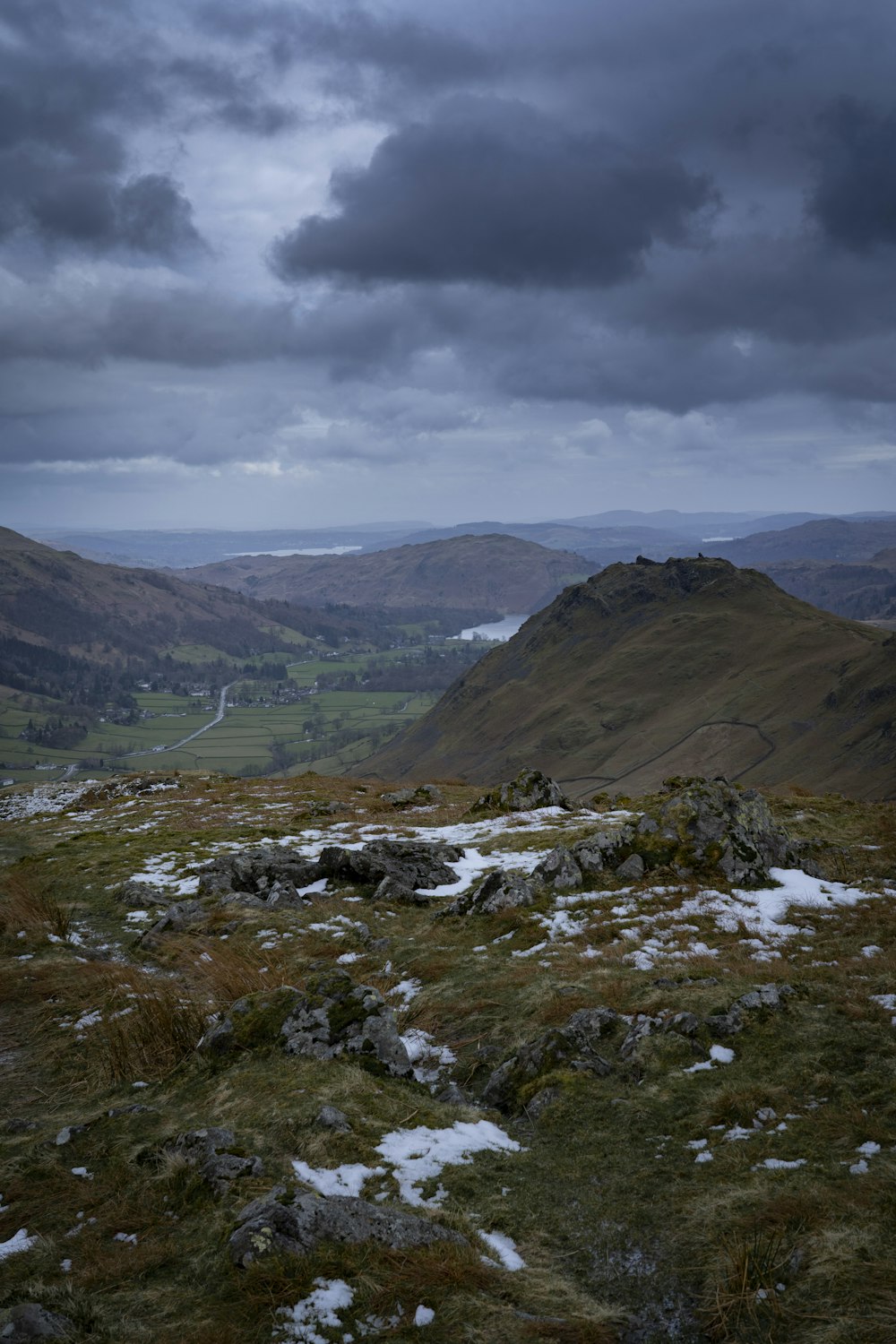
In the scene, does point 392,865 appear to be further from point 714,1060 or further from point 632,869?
point 714,1060

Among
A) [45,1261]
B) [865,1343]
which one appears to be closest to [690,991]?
[865,1343]

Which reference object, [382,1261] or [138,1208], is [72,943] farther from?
[382,1261]

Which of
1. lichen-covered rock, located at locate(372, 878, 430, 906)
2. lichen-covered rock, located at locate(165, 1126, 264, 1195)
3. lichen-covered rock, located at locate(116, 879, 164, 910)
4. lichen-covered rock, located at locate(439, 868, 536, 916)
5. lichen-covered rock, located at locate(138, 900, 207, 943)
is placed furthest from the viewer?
lichen-covered rock, located at locate(116, 879, 164, 910)

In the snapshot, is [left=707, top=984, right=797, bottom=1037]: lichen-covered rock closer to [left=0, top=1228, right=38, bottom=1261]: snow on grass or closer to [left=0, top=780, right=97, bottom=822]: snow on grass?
[left=0, top=1228, right=38, bottom=1261]: snow on grass

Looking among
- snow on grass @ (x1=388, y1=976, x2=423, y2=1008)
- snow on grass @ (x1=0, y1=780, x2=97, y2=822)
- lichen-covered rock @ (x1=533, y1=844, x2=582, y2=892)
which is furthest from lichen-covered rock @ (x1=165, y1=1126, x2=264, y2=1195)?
snow on grass @ (x1=0, y1=780, x2=97, y2=822)

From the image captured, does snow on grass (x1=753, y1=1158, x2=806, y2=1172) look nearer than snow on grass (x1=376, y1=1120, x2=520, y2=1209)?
Yes

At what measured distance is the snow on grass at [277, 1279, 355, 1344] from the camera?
5.88 m

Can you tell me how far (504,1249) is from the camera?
7113mm

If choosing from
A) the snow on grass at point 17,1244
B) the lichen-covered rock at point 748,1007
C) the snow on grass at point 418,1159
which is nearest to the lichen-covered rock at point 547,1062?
the snow on grass at point 418,1159

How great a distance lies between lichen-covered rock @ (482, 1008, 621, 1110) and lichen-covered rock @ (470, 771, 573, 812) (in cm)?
2327

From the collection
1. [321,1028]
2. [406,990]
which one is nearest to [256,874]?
[406,990]

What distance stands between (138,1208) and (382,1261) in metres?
2.77

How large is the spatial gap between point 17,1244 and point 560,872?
1510 cm

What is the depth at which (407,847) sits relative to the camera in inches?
960
